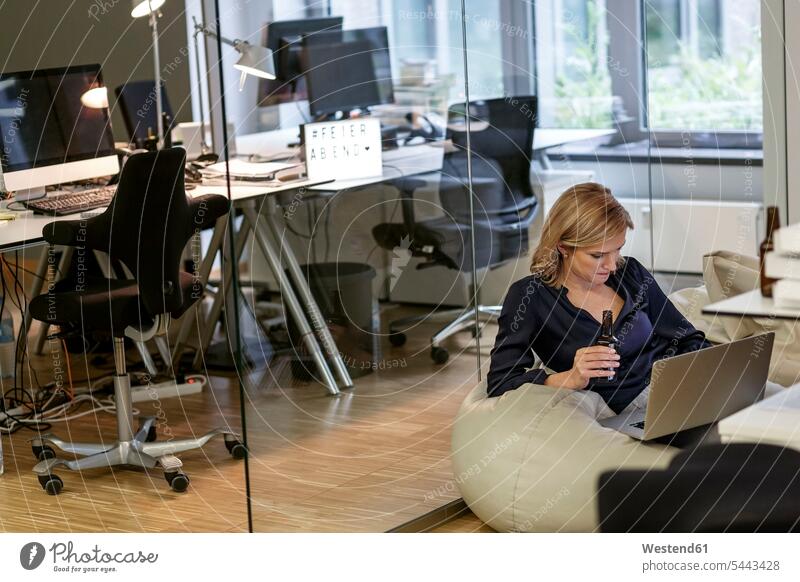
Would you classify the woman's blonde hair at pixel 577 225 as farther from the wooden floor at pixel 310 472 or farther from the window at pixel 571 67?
the window at pixel 571 67

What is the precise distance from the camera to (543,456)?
272 cm

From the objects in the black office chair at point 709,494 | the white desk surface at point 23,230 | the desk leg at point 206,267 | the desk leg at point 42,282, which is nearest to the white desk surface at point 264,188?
the white desk surface at point 23,230

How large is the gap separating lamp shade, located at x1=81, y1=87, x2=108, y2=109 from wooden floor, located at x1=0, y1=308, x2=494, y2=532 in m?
1.31

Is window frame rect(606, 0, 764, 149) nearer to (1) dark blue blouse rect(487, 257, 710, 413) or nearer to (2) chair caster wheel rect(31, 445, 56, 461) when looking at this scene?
(1) dark blue blouse rect(487, 257, 710, 413)

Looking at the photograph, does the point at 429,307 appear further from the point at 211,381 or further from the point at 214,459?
the point at 211,381

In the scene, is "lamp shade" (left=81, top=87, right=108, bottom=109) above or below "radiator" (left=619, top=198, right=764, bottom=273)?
above

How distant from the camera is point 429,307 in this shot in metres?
3.30

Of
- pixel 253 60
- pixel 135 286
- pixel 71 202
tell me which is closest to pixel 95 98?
pixel 71 202

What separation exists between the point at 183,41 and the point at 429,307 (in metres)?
3.64

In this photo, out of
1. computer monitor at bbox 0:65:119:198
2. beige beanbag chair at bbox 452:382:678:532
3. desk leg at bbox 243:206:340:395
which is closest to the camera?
beige beanbag chair at bbox 452:382:678:532

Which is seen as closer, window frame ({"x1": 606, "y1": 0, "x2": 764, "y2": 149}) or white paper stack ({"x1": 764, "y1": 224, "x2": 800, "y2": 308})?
white paper stack ({"x1": 764, "y1": 224, "x2": 800, "y2": 308})

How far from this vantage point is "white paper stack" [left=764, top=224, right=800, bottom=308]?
2.98 meters

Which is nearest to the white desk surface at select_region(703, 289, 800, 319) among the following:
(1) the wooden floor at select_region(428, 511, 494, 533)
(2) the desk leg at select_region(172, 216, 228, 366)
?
(1) the wooden floor at select_region(428, 511, 494, 533)
